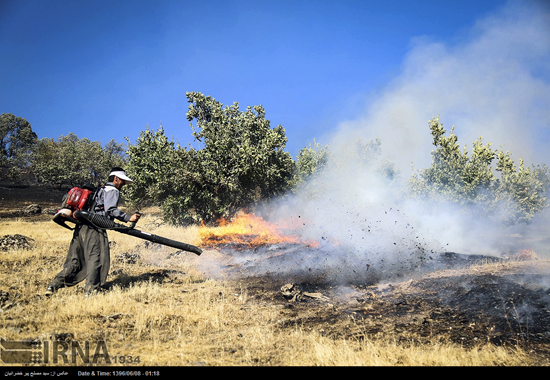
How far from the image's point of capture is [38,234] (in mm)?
16547

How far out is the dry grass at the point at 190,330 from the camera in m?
4.29

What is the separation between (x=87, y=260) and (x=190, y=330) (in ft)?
10.1

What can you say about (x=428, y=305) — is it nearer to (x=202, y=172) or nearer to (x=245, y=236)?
(x=245, y=236)

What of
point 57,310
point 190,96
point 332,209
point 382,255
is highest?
point 190,96

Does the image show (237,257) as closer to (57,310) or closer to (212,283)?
(212,283)

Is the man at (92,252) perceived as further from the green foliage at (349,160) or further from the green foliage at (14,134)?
the green foliage at (14,134)

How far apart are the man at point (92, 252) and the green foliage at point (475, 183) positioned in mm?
25537

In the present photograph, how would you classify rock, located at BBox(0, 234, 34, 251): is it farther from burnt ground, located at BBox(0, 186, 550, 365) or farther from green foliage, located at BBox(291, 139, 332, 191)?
green foliage, located at BBox(291, 139, 332, 191)

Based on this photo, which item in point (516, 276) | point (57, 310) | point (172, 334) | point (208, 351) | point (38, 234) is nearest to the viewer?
point (208, 351)

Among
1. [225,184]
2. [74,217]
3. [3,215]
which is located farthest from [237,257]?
[3,215]

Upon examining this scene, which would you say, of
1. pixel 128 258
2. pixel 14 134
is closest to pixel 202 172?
pixel 128 258

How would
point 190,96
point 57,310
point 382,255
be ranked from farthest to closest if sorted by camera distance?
point 190,96
point 382,255
point 57,310

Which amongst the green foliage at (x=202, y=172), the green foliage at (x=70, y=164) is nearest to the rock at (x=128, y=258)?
the green foliage at (x=202, y=172)
